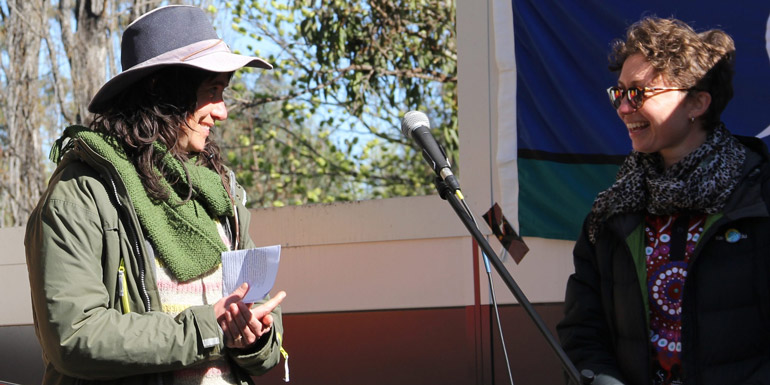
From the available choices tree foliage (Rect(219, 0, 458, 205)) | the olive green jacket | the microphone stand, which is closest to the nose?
the olive green jacket

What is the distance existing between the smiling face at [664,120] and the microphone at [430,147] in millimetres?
544

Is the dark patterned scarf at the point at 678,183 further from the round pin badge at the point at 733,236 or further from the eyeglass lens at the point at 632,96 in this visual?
the eyeglass lens at the point at 632,96

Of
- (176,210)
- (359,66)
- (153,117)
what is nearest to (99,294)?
(176,210)

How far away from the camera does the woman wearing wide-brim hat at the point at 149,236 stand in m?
2.04

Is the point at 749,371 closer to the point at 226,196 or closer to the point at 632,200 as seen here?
the point at 632,200

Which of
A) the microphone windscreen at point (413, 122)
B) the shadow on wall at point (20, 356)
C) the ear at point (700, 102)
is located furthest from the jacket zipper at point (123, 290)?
the shadow on wall at point (20, 356)

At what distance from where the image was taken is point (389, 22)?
826cm

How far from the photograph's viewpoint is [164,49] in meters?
2.33

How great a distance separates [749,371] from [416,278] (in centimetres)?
201

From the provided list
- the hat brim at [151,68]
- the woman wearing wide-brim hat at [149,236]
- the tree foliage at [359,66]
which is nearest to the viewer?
the woman wearing wide-brim hat at [149,236]

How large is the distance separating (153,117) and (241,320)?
59 cm

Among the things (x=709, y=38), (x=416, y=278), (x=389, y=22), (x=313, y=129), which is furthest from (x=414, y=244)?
(x=313, y=129)

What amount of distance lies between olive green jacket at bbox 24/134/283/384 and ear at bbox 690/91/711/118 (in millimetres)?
1387

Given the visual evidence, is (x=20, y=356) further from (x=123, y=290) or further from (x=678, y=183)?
(x=678, y=183)
